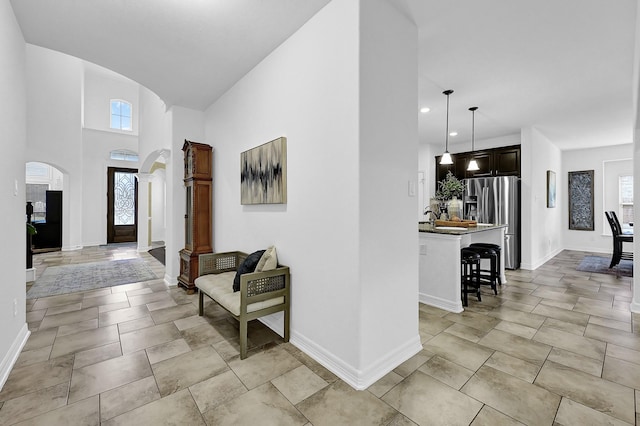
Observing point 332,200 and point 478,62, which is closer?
point 332,200

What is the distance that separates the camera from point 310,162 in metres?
2.43

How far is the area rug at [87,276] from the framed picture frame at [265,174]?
287cm

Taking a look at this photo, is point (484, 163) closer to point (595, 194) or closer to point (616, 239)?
point (616, 239)

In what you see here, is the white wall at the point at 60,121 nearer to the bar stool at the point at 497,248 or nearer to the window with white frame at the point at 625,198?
the bar stool at the point at 497,248

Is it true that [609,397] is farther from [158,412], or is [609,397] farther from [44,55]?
[44,55]

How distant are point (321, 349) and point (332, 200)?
1180 mm

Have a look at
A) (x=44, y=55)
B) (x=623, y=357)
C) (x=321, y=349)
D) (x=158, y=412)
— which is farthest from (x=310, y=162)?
(x=44, y=55)

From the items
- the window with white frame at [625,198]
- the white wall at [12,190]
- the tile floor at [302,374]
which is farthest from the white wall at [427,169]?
the white wall at [12,190]

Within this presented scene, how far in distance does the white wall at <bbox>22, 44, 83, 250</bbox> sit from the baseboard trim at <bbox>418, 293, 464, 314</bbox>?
30.0 feet

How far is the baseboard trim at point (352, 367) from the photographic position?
2.00 metres

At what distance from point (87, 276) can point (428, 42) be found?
20.1 ft

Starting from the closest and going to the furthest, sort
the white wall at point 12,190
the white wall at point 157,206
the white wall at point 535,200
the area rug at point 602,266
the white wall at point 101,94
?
the white wall at point 12,190, the area rug at point 602,266, the white wall at point 535,200, the white wall at point 101,94, the white wall at point 157,206

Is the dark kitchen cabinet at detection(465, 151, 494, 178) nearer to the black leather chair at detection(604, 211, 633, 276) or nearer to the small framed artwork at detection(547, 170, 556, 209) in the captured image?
the small framed artwork at detection(547, 170, 556, 209)

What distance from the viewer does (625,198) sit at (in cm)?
711
